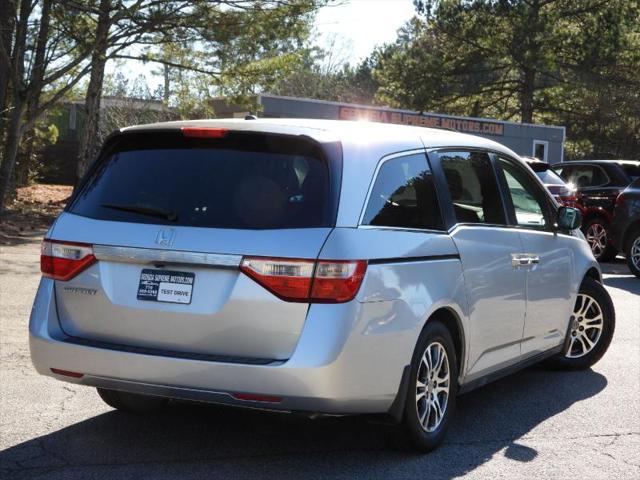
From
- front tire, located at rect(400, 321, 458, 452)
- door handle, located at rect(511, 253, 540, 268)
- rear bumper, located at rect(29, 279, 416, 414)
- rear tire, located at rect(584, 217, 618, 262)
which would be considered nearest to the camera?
rear bumper, located at rect(29, 279, 416, 414)

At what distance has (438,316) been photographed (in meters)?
5.05

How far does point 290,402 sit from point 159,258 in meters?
0.92

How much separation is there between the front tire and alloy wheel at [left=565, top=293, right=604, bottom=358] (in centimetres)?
242

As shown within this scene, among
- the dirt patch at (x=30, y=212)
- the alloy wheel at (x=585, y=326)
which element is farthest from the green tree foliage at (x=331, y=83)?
the alloy wheel at (x=585, y=326)

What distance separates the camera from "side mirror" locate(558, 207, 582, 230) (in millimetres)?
6575

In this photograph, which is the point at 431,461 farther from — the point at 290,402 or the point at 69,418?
the point at 69,418

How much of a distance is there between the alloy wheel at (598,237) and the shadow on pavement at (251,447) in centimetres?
1061

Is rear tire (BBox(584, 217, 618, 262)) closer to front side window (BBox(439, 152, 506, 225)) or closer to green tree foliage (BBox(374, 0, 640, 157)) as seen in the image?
front side window (BBox(439, 152, 506, 225))

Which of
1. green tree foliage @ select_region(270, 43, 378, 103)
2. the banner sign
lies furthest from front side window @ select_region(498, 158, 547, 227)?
green tree foliage @ select_region(270, 43, 378, 103)

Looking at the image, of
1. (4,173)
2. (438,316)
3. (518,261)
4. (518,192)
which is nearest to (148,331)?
(438,316)

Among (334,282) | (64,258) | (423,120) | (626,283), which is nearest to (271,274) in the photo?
(334,282)

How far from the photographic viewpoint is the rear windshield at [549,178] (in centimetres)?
1536

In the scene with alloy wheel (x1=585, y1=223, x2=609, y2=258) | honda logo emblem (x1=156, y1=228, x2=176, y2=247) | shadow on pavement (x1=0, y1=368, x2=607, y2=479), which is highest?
honda logo emblem (x1=156, y1=228, x2=176, y2=247)

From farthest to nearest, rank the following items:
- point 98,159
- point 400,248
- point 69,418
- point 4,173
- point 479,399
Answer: point 4,173
point 479,399
point 69,418
point 98,159
point 400,248
